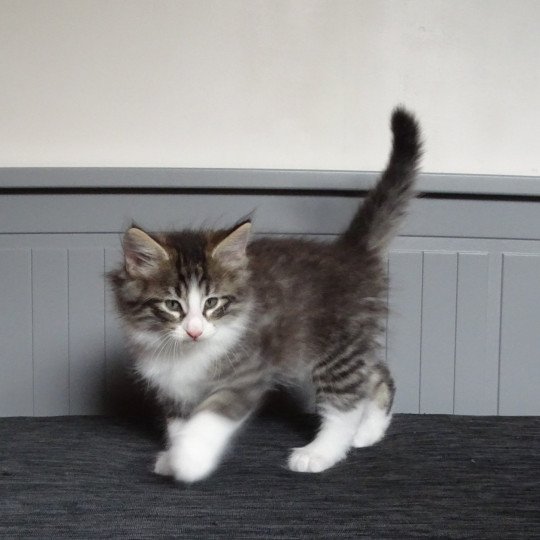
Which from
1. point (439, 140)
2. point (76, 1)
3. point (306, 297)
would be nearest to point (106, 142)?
point (76, 1)

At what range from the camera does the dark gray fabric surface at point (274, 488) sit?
3.88 feet

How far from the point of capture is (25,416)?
6.43 feet

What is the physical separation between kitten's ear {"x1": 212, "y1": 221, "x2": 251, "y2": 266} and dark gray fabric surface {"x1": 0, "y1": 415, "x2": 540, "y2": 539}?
1.42 ft

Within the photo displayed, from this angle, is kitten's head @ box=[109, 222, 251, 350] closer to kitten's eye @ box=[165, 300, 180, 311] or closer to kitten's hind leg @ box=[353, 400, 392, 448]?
kitten's eye @ box=[165, 300, 180, 311]

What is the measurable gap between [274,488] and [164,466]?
0.78ft

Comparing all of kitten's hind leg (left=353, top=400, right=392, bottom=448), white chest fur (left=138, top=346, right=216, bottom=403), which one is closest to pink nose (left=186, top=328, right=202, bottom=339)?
white chest fur (left=138, top=346, right=216, bottom=403)

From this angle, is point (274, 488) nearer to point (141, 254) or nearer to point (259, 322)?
point (259, 322)

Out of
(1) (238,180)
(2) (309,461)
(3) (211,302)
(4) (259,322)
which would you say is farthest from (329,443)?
(1) (238,180)

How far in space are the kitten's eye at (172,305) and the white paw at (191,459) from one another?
0.85 ft

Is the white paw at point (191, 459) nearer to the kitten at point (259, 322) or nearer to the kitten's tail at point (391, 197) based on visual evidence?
the kitten at point (259, 322)

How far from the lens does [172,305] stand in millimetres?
1447

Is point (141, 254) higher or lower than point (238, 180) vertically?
lower

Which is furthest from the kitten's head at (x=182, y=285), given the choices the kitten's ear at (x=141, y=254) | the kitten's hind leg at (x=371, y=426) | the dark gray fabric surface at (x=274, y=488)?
the kitten's hind leg at (x=371, y=426)

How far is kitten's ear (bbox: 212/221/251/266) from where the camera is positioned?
1462 mm
